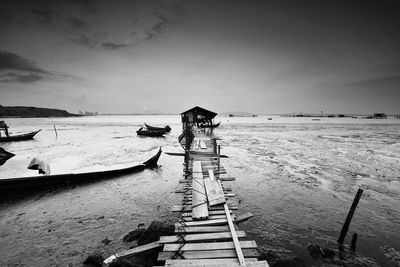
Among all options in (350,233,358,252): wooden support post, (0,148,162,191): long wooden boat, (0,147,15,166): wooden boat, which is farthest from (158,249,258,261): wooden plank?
(0,147,15,166): wooden boat

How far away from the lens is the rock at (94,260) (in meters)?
6.15

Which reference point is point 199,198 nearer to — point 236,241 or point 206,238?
point 206,238

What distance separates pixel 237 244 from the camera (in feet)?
16.4

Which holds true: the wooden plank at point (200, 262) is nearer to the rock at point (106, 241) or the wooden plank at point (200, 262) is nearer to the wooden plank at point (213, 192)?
the wooden plank at point (213, 192)

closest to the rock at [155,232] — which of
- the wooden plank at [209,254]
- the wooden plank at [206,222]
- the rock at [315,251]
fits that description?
the wooden plank at [206,222]

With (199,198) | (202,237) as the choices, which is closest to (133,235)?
(199,198)

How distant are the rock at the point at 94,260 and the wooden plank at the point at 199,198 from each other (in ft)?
10.6

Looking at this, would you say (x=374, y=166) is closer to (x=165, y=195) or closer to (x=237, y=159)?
(x=237, y=159)

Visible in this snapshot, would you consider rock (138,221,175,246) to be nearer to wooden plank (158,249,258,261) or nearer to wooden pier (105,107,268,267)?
wooden pier (105,107,268,267)

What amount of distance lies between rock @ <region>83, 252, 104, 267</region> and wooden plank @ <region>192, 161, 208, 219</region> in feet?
10.6

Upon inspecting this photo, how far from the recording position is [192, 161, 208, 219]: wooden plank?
658cm

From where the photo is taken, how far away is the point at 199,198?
7.73 metres

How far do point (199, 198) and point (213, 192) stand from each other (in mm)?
719

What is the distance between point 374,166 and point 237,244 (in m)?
18.6
